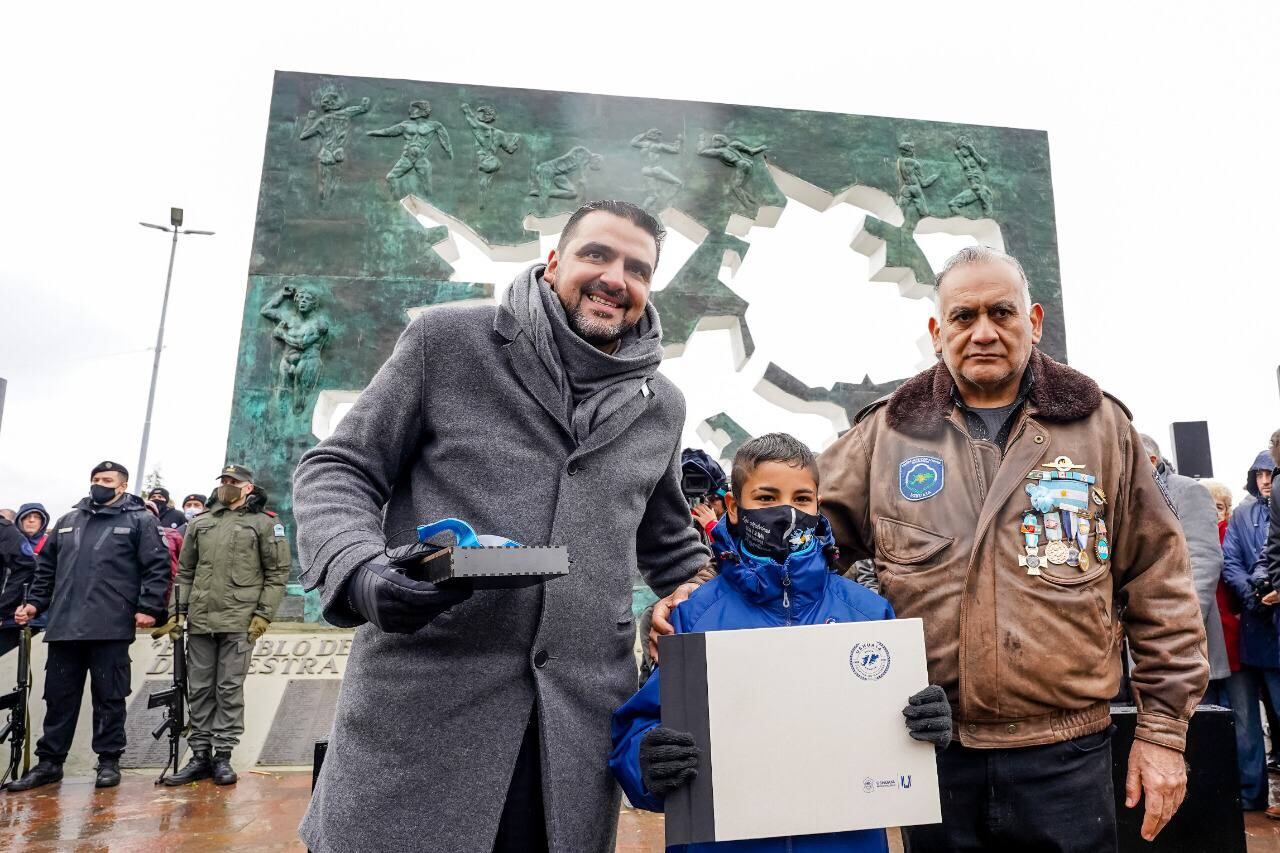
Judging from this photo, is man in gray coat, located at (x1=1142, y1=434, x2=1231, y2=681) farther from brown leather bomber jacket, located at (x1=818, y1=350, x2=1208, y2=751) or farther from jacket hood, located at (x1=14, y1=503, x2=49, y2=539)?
jacket hood, located at (x1=14, y1=503, x2=49, y2=539)

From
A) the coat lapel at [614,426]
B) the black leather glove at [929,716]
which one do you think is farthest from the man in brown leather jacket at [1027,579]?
the coat lapel at [614,426]

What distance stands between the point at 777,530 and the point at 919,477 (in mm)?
392

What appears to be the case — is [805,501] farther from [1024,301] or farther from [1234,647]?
[1234,647]

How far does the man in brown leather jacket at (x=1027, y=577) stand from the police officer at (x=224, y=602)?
182 inches

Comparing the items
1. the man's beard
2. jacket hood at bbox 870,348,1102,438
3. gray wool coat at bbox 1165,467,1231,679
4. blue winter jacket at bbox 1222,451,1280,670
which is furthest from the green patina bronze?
the man's beard

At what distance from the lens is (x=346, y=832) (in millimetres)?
1457

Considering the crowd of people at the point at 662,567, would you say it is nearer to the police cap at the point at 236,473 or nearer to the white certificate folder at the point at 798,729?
the white certificate folder at the point at 798,729

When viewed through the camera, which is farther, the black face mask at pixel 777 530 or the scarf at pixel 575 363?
the black face mask at pixel 777 530

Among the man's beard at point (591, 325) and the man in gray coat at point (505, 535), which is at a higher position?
the man's beard at point (591, 325)

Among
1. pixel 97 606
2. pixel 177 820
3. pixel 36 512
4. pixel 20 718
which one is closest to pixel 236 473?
pixel 97 606

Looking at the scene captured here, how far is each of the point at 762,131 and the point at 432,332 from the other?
846 cm

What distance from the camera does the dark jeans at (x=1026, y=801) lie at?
1779mm

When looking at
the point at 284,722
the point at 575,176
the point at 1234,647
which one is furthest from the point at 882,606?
the point at 575,176

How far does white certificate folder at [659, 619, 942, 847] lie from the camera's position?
155cm
